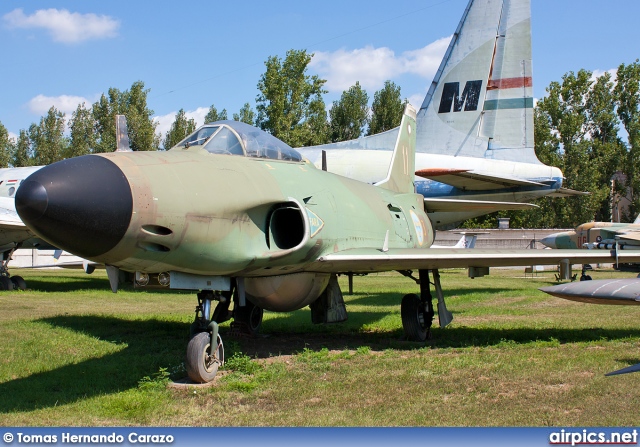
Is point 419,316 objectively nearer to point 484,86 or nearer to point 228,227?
point 228,227

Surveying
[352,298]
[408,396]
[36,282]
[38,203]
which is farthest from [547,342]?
[36,282]

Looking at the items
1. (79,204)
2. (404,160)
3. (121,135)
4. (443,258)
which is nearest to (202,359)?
(79,204)

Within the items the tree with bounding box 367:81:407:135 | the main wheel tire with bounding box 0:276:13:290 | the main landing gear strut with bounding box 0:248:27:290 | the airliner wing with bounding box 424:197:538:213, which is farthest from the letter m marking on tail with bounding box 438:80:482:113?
the tree with bounding box 367:81:407:135

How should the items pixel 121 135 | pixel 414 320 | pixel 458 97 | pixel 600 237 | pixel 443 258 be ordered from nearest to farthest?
pixel 121 135 → pixel 443 258 → pixel 414 320 → pixel 458 97 → pixel 600 237

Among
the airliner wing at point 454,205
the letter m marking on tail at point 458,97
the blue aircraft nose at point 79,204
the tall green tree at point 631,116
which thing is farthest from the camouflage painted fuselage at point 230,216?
the tall green tree at point 631,116

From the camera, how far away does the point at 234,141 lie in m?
7.17

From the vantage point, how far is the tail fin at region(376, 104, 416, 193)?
1223 cm

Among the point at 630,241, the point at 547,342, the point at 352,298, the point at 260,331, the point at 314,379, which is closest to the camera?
the point at 314,379

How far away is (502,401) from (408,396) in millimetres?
804

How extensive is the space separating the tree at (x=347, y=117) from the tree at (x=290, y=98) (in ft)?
45.4

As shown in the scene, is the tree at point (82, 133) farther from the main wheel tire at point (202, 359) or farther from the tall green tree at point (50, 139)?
the main wheel tire at point (202, 359)

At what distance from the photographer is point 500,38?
1947cm

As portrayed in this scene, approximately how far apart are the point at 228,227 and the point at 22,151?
5496cm

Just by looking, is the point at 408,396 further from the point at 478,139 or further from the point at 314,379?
the point at 478,139
